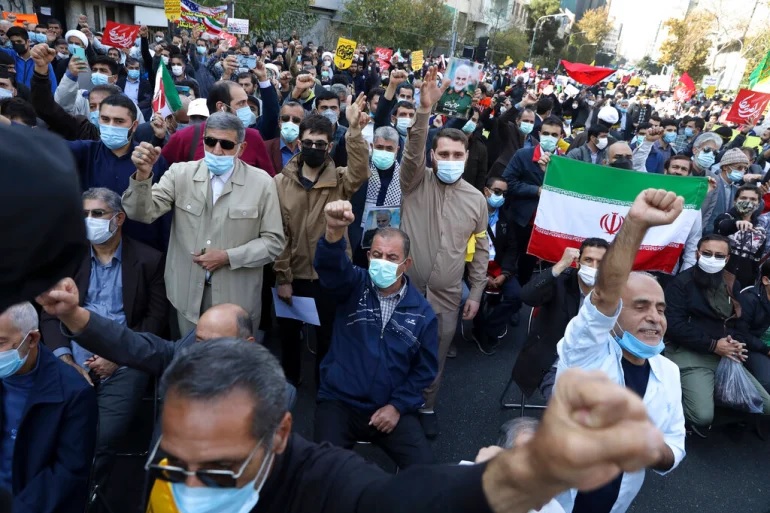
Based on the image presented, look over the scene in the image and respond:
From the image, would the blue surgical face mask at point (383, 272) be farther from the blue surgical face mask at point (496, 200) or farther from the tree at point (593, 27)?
the tree at point (593, 27)

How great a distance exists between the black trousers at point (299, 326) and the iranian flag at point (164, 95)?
2378 mm

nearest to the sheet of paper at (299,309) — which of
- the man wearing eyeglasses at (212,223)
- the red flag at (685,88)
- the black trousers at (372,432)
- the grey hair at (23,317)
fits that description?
the man wearing eyeglasses at (212,223)

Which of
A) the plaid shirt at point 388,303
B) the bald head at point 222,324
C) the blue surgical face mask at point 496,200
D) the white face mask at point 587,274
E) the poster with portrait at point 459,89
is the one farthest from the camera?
the poster with portrait at point 459,89

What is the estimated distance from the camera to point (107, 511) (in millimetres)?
3006

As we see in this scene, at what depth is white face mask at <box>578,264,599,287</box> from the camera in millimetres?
3639

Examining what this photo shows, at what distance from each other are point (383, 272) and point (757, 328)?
3.39 metres

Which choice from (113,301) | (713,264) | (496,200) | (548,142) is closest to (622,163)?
(548,142)

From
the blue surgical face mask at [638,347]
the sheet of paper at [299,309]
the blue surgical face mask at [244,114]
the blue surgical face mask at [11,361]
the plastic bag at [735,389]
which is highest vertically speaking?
the blue surgical face mask at [244,114]

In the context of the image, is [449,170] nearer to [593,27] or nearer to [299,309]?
[299,309]

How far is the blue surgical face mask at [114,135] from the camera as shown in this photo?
380 cm

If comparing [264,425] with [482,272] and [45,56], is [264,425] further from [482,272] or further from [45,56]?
[45,56]

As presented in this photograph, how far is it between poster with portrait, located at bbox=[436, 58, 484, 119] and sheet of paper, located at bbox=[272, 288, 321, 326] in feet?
14.6

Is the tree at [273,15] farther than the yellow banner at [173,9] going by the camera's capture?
Yes

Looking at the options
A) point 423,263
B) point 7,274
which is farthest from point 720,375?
point 7,274
